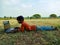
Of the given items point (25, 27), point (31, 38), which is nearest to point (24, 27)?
point (25, 27)

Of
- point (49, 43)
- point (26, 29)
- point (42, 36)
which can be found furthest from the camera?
point (26, 29)

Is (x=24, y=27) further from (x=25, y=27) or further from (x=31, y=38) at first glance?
(x=31, y=38)

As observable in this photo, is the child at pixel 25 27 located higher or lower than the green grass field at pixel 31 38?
higher

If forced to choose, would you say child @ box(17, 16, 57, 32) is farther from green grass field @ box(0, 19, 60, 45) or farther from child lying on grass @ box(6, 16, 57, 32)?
green grass field @ box(0, 19, 60, 45)

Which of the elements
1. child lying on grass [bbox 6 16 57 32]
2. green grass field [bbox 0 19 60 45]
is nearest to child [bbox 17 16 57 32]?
child lying on grass [bbox 6 16 57 32]

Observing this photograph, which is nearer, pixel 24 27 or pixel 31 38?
pixel 31 38

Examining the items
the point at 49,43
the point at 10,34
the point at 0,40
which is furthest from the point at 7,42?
the point at 49,43

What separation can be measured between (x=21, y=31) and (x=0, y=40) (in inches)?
44.5

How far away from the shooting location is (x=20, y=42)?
8.10 meters

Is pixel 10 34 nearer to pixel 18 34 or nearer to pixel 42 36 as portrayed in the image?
pixel 18 34

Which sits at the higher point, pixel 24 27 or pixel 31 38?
pixel 24 27

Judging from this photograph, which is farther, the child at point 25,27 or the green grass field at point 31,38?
the child at point 25,27

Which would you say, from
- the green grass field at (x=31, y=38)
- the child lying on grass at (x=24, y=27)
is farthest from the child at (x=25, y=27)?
the green grass field at (x=31, y=38)

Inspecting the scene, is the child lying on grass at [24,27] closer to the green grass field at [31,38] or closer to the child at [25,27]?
the child at [25,27]
